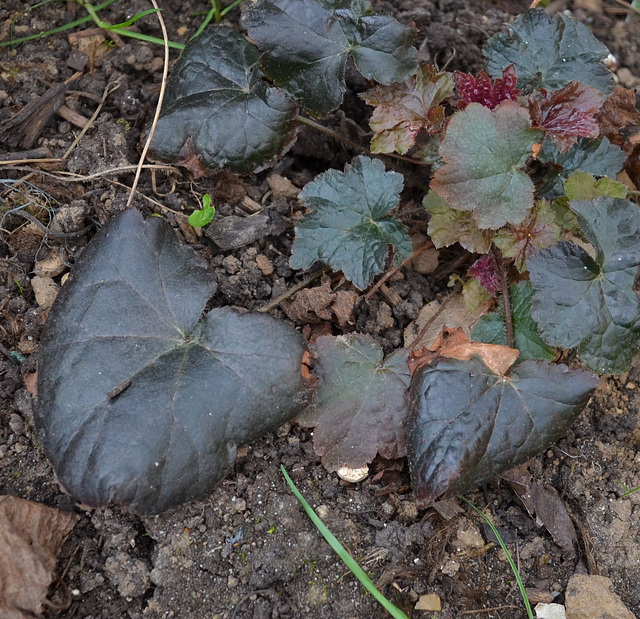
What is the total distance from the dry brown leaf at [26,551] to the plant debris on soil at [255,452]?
0.01 metres

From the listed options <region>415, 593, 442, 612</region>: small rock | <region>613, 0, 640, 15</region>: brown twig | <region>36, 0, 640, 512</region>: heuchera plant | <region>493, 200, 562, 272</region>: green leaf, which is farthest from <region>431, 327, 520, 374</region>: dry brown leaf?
<region>613, 0, 640, 15</region>: brown twig

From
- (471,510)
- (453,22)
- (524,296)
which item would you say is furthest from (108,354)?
(453,22)

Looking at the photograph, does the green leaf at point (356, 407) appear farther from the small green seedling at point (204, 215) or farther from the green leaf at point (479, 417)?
the small green seedling at point (204, 215)

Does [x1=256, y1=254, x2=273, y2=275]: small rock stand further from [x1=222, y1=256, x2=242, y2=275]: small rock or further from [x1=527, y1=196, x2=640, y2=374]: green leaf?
[x1=527, y1=196, x2=640, y2=374]: green leaf

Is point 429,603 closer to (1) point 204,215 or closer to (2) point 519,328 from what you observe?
(2) point 519,328

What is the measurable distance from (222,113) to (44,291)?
2.94ft

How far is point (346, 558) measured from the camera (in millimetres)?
1776

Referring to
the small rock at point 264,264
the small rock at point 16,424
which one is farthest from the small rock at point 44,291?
the small rock at point 264,264

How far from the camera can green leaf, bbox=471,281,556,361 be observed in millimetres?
2191

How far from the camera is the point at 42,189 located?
2256 millimetres

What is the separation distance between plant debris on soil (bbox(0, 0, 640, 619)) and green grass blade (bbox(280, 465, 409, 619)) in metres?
0.07

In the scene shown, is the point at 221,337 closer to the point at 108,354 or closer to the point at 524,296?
the point at 108,354

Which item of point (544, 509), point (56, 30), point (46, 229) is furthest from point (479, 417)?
point (56, 30)

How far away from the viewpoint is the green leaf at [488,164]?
201 cm
